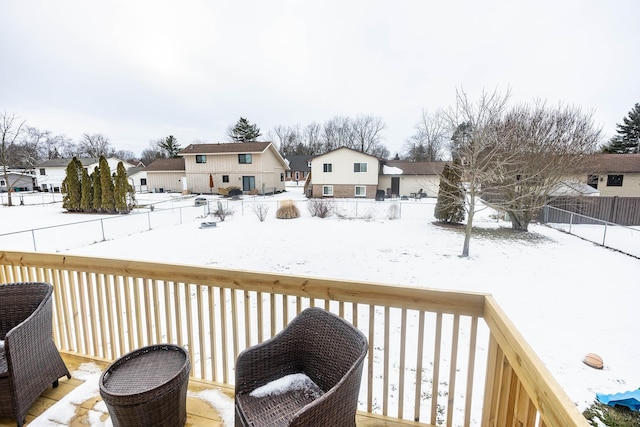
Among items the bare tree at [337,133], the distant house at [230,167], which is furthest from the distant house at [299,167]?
the distant house at [230,167]

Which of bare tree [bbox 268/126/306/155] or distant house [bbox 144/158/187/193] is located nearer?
distant house [bbox 144/158/187/193]

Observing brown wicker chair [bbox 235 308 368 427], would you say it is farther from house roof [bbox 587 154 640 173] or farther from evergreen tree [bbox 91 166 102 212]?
house roof [bbox 587 154 640 173]

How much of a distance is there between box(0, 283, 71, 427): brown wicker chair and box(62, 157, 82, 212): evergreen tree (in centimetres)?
1788

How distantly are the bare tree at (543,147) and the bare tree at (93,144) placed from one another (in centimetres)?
5534

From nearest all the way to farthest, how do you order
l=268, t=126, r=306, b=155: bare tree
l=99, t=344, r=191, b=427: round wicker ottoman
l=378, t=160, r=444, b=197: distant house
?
l=99, t=344, r=191, b=427: round wicker ottoman → l=378, t=160, r=444, b=197: distant house → l=268, t=126, r=306, b=155: bare tree

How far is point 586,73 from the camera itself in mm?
11070

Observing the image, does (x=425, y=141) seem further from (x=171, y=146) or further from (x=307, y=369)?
(x=307, y=369)

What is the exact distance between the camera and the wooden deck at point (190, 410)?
6.47 feet

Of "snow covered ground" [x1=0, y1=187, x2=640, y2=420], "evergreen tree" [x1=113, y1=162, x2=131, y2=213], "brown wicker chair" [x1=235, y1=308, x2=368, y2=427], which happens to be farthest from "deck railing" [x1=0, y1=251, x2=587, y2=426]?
"evergreen tree" [x1=113, y1=162, x2=131, y2=213]

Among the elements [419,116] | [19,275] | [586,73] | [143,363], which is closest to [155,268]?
[143,363]

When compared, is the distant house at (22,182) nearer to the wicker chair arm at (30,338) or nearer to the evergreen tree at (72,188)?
the evergreen tree at (72,188)

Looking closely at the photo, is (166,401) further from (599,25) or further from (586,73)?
(586,73)

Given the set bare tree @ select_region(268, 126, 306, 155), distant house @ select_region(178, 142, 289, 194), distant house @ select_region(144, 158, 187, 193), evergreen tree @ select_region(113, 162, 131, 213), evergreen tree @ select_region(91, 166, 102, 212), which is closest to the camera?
evergreen tree @ select_region(113, 162, 131, 213)

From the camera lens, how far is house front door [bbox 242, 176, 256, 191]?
26219mm
